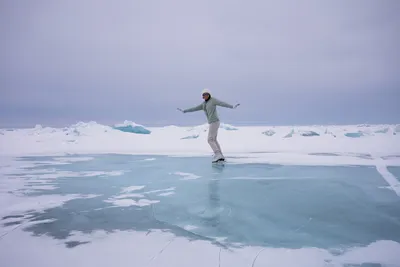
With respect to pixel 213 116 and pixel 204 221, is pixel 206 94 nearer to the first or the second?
pixel 213 116

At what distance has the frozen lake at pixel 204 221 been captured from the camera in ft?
7.16

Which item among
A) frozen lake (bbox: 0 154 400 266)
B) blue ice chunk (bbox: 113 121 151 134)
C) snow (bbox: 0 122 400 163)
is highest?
blue ice chunk (bbox: 113 121 151 134)

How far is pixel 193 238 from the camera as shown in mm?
2514

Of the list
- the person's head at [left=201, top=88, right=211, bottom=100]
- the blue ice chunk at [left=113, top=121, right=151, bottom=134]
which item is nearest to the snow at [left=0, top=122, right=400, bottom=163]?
the blue ice chunk at [left=113, top=121, right=151, bottom=134]

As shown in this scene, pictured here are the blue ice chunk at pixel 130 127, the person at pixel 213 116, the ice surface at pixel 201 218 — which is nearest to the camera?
the ice surface at pixel 201 218

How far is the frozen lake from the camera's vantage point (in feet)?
7.16

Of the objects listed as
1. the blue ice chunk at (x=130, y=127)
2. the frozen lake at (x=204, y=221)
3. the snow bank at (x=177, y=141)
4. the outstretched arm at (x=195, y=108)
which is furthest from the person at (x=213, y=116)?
→ the blue ice chunk at (x=130, y=127)

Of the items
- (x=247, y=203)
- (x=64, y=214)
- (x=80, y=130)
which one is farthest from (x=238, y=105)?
(x=80, y=130)

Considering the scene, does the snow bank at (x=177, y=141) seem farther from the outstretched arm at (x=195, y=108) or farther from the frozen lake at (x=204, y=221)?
the frozen lake at (x=204, y=221)

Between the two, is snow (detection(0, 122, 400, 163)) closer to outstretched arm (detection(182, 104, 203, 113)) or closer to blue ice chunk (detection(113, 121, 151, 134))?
blue ice chunk (detection(113, 121, 151, 134))

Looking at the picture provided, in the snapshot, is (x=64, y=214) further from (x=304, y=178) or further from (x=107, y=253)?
(x=304, y=178)

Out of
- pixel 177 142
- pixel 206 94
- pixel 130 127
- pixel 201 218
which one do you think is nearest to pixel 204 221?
pixel 201 218

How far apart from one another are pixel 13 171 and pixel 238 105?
17.1 ft

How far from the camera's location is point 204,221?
299cm
